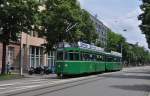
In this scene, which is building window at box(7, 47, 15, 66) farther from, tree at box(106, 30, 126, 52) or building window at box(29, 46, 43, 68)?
tree at box(106, 30, 126, 52)

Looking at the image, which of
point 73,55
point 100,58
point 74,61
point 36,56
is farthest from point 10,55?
point 74,61

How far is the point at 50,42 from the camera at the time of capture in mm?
66375

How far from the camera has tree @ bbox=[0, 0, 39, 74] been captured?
4494cm

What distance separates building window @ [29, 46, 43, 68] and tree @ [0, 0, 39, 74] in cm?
2852

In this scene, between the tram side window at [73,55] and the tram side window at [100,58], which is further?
the tram side window at [100,58]

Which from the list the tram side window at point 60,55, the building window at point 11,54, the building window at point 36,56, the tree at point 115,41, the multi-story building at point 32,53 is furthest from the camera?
the tree at point 115,41

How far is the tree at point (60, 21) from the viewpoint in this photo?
6475cm

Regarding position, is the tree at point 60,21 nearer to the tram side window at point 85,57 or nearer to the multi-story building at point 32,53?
the multi-story building at point 32,53

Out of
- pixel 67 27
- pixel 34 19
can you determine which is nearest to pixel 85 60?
pixel 34 19

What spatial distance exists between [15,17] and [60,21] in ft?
65.3

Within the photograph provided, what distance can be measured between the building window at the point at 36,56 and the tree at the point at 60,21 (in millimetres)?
8324

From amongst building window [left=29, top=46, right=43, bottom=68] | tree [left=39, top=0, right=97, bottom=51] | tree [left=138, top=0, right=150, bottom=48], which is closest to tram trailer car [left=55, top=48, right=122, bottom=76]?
A: tree [left=138, top=0, right=150, bottom=48]

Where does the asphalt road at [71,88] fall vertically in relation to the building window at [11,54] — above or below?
below

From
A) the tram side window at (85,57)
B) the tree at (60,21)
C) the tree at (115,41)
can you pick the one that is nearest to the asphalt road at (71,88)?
the tram side window at (85,57)
